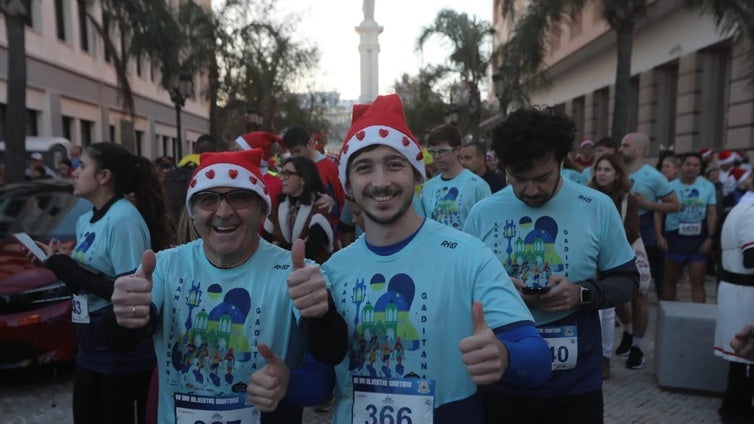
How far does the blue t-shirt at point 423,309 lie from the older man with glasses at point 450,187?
3405 millimetres

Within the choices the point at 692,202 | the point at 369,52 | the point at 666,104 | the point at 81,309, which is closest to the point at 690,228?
the point at 692,202

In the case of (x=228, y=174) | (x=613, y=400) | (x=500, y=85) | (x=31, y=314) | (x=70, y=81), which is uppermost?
(x=70, y=81)

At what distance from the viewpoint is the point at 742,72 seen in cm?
1311

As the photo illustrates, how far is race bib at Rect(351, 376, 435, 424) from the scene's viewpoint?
5.85 feet

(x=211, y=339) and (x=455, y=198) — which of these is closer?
(x=211, y=339)

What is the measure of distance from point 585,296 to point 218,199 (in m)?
1.56

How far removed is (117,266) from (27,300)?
259 centimetres

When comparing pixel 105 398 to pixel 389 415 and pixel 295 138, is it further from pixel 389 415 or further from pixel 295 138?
pixel 295 138

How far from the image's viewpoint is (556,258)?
2.73m

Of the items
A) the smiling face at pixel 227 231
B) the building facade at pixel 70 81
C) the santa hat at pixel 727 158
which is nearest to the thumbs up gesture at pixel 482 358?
the smiling face at pixel 227 231

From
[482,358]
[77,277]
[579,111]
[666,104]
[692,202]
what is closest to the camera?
[482,358]

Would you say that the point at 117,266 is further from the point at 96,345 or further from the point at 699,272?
the point at 699,272

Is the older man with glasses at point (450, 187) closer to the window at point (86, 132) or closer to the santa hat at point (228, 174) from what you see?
the santa hat at point (228, 174)

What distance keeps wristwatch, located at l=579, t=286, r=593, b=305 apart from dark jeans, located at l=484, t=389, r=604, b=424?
0.43 metres
